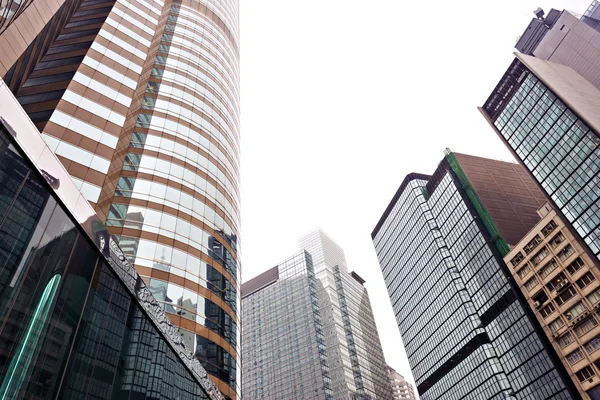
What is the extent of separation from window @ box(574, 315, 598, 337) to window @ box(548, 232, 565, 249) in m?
13.8

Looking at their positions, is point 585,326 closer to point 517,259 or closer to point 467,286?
point 517,259

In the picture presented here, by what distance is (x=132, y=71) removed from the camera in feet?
124

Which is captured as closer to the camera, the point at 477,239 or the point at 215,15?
the point at 215,15

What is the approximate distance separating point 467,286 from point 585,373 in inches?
1508

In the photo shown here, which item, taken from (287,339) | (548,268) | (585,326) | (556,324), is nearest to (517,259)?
(548,268)

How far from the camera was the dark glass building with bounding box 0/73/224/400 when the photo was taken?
859cm

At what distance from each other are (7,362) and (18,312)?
101cm

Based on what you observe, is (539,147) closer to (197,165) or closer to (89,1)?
(197,165)

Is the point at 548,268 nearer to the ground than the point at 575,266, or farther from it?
farther from it

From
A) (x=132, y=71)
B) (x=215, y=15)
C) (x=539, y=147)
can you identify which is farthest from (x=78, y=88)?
(x=539, y=147)

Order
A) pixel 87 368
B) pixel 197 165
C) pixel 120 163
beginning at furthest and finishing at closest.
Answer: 1. pixel 197 165
2. pixel 120 163
3. pixel 87 368

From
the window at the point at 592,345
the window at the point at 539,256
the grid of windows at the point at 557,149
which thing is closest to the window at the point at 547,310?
the window at the point at 539,256

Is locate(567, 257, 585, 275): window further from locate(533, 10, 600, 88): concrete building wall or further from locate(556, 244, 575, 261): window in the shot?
locate(533, 10, 600, 88): concrete building wall

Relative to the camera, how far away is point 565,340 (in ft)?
235
